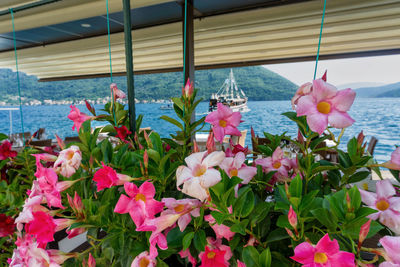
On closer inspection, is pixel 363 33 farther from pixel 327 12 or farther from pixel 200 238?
pixel 200 238

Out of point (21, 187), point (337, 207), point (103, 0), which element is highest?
point (103, 0)

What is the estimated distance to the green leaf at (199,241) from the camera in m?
0.42

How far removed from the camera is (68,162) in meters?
0.51

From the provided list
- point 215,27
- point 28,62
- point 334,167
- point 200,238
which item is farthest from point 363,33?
point 28,62

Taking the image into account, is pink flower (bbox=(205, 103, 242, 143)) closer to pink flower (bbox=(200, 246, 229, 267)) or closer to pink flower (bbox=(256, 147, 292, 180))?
pink flower (bbox=(256, 147, 292, 180))

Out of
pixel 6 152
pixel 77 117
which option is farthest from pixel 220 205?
pixel 6 152

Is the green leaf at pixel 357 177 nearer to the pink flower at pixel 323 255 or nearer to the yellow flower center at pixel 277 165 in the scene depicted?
the yellow flower center at pixel 277 165

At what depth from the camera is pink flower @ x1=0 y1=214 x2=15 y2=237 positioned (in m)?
0.78

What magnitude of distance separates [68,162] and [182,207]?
29 cm

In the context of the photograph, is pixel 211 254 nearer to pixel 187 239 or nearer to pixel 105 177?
pixel 187 239

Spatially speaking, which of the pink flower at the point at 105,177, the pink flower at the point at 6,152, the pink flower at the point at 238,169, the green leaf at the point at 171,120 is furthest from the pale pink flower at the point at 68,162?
the pink flower at the point at 6,152

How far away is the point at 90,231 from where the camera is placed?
0.53 m

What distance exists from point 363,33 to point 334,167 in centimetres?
396

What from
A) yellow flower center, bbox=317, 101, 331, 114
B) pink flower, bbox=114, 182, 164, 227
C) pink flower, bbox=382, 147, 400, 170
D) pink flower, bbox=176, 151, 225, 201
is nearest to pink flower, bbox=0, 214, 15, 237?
pink flower, bbox=114, 182, 164, 227
